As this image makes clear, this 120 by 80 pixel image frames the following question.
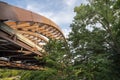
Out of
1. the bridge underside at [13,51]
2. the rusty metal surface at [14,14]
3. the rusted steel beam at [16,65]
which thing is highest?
the rusty metal surface at [14,14]

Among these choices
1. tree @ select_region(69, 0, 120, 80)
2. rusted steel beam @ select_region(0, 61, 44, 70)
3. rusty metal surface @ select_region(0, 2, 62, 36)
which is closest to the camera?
rusty metal surface @ select_region(0, 2, 62, 36)

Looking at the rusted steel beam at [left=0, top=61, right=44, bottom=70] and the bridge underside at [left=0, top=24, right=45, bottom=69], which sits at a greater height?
the bridge underside at [left=0, top=24, right=45, bottom=69]

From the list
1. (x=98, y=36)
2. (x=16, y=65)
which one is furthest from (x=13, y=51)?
(x=98, y=36)

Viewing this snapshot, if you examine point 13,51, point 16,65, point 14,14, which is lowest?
point 16,65

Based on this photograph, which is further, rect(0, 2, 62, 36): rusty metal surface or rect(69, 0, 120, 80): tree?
rect(69, 0, 120, 80): tree

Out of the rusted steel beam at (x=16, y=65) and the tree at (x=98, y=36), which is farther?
the rusted steel beam at (x=16, y=65)

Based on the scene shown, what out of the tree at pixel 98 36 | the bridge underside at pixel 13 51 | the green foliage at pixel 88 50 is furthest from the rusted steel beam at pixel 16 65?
the tree at pixel 98 36

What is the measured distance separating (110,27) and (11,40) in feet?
34.3

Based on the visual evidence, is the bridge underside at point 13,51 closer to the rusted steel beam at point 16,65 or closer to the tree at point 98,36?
the rusted steel beam at point 16,65

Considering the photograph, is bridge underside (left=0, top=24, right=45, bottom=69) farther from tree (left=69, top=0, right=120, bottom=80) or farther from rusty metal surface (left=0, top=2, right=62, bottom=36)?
tree (left=69, top=0, right=120, bottom=80)

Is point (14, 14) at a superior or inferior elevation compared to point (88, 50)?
superior

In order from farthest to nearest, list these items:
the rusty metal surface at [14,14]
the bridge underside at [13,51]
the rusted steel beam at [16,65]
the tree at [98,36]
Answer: the rusted steel beam at [16,65] → the tree at [98,36] → the bridge underside at [13,51] → the rusty metal surface at [14,14]

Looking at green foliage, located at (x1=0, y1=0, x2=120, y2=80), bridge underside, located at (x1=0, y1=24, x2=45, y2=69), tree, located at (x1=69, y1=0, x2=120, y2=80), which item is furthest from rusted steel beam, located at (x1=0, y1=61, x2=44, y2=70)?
tree, located at (x1=69, y1=0, x2=120, y2=80)

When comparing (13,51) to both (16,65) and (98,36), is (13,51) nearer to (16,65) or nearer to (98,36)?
(16,65)
